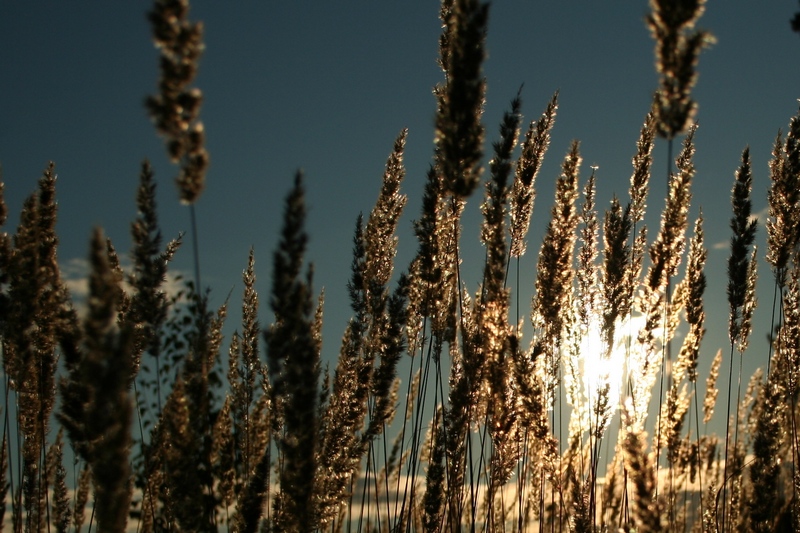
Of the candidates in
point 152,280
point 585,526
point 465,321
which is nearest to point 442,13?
point 465,321

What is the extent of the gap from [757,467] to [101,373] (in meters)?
Answer: 4.05

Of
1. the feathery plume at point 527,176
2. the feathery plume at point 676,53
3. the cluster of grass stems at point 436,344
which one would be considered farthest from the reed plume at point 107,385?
the feathery plume at point 527,176

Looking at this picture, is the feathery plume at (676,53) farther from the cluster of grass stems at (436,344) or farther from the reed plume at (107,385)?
the reed plume at (107,385)

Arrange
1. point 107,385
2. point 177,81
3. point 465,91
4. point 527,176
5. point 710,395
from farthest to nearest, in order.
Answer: point 710,395
point 527,176
point 465,91
point 177,81
point 107,385

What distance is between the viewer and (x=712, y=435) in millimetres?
7051

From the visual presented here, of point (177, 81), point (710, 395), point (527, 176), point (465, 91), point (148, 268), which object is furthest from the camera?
point (710, 395)

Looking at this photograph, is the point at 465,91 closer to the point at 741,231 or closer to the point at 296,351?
the point at 296,351

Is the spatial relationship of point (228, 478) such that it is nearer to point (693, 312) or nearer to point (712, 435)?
point (693, 312)

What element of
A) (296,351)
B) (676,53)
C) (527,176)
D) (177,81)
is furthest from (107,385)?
(527,176)

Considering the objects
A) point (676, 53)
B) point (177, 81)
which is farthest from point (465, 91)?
point (177, 81)

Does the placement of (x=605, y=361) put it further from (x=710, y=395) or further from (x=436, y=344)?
(x=710, y=395)

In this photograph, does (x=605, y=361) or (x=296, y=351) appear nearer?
(x=296, y=351)

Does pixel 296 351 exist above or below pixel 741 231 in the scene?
below

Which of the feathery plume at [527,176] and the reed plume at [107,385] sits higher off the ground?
the feathery plume at [527,176]
